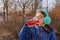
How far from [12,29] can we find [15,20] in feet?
0.96

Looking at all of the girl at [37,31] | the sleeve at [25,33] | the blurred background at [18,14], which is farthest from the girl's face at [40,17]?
the blurred background at [18,14]

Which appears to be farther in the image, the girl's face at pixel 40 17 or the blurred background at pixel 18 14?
the blurred background at pixel 18 14

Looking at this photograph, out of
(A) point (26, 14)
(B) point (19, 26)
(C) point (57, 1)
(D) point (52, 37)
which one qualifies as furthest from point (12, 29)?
(D) point (52, 37)

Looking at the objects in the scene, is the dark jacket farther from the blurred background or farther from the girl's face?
the blurred background

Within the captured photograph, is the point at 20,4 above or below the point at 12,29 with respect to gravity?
above

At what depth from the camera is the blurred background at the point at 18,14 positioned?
206 inches

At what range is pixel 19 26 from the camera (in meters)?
5.25

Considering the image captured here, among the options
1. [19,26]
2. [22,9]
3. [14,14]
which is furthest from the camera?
[22,9]

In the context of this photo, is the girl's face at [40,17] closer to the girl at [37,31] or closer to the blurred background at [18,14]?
the girl at [37,31]

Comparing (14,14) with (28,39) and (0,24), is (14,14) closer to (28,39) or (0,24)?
(0,24)

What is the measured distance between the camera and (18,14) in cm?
557

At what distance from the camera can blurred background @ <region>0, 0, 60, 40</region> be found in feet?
17.2

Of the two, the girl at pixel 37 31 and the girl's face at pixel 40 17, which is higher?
the girl's face at pixel 40 17

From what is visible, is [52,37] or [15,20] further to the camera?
[15,20]
